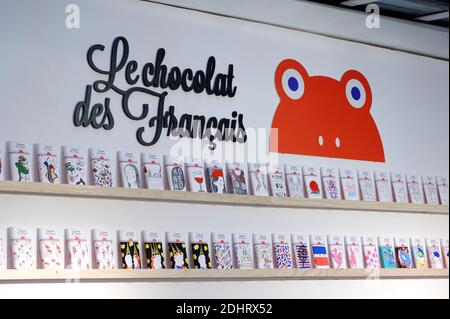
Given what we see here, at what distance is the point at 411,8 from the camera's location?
17.7 ft

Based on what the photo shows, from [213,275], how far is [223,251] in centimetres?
19

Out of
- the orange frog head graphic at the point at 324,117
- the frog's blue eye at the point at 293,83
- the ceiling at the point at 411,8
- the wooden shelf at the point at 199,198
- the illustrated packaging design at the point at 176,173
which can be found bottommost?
the wooden shelf at the point at 199,198

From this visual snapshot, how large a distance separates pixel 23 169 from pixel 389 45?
276cm

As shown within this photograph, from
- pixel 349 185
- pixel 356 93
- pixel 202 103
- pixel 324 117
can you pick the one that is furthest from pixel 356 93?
pixel 202 103

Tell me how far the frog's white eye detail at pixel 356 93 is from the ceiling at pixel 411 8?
1.63 ft

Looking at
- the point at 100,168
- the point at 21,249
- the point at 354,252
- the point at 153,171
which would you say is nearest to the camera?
the point at 21,249

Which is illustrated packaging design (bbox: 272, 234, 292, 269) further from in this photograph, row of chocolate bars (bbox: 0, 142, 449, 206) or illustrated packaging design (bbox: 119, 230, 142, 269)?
illustrated packaging design (bbox: 119, 230, 142, 269)

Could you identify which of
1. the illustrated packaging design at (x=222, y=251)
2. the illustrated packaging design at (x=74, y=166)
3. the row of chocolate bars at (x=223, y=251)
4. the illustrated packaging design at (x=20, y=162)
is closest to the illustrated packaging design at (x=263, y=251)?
the row of chocolate bars at (x=223, y=251)

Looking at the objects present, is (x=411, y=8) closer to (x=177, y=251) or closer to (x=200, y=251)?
(x=200, y=251)

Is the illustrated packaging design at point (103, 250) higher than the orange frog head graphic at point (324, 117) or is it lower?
lower

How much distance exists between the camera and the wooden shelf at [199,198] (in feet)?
13.3

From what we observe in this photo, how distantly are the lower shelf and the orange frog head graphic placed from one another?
76cm

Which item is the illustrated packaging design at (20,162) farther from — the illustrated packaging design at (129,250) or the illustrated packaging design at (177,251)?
the illustrated packaging design at (177,251)

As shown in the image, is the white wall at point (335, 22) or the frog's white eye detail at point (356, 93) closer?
the white wall at point (335, 22)
